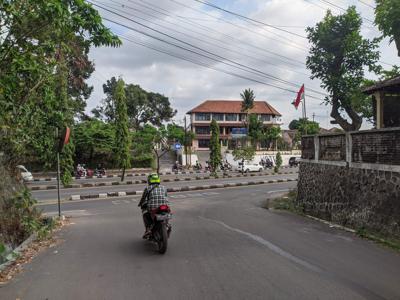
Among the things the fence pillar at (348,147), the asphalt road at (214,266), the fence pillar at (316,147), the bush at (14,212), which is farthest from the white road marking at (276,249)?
the fence pillar at (316,147)

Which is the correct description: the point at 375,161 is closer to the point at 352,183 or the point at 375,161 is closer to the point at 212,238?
the point at 352,183

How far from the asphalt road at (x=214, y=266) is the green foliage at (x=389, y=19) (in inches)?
281

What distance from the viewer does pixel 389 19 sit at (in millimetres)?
13406

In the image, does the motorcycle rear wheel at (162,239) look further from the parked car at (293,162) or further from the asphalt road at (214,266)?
the parked car at (293,162)

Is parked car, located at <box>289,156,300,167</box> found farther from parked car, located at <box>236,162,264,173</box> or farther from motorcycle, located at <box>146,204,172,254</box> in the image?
motorcycle, located at <box>146,204,172,254</box>

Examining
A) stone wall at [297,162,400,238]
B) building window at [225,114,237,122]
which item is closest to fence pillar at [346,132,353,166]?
stone wall at [297,162,400,238]

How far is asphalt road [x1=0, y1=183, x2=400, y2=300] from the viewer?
551cm

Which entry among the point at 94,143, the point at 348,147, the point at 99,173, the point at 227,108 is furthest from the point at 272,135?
the point at 348,147

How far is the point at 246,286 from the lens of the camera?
5.64 metres

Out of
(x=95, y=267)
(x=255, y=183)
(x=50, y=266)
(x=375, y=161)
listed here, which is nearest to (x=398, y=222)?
(x=375, y=161)

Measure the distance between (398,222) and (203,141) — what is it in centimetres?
7589

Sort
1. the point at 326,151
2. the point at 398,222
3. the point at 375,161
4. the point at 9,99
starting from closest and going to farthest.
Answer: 1. the point at 9,99
2. the point at 398,222
3. the point at 375,161
4. the point at 326,151

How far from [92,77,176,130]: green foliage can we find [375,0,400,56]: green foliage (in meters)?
50.4

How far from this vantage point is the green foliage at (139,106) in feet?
208
